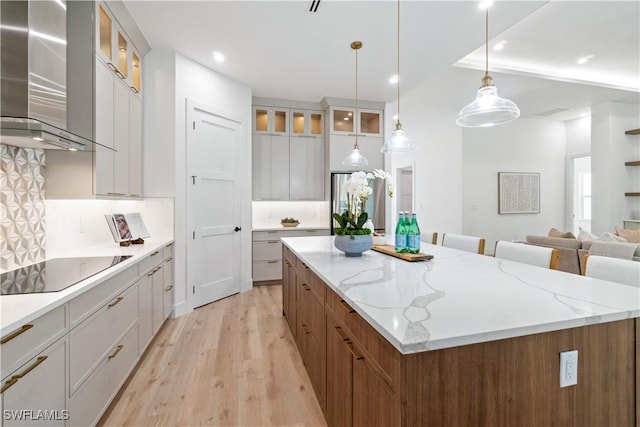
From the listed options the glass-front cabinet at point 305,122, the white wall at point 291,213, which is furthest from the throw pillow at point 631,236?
the glass-front cabinet at point 305,122

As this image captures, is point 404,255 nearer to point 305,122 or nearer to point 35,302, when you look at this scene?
point 35,302

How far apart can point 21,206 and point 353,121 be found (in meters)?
4.16

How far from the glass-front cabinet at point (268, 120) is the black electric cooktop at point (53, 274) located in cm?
311

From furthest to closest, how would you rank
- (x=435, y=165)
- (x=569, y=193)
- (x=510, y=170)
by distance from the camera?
(x=435, y=165) < (x=569, y=193) < (x=510, y=170)

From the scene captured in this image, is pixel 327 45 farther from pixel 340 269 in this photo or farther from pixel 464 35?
pixel 340 269

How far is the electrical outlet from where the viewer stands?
94cm

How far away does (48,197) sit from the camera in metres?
2.06

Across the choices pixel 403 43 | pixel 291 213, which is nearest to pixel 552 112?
pixel 403 43

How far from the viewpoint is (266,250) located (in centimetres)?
452

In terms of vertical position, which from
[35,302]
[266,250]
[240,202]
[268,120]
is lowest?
[266,250]

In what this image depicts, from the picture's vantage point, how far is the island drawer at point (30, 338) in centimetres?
97

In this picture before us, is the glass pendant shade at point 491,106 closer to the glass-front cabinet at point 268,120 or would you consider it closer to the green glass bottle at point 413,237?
the green glass bottle at point 413,237

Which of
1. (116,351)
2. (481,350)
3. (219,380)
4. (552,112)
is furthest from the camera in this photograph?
(552,112)

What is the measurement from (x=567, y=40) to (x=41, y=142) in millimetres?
5190
